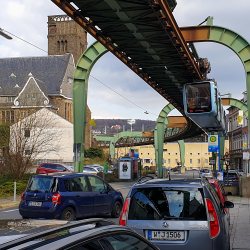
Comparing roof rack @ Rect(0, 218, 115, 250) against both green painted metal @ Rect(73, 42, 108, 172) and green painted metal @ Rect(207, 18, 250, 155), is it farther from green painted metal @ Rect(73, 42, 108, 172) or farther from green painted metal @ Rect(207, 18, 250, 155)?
green painted metal @ Rect(207, 18, 250, 155)

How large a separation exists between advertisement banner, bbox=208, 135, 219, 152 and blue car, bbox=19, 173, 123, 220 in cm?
1588

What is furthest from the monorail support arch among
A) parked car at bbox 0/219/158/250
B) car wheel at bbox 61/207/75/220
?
parked car at bbox 0/219/158/250

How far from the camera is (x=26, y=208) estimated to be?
1232cm

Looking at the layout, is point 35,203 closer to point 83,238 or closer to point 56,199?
point 56,199

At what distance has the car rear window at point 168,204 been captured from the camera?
6.34 meters

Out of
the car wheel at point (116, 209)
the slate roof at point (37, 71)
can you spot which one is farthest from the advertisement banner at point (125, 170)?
the slate roof at point (37, 71)

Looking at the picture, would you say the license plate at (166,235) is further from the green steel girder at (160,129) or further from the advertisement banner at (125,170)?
the green steel girder at (160,129)

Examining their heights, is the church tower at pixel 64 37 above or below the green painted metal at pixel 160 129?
above

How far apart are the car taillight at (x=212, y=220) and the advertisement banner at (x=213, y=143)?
21.9 m

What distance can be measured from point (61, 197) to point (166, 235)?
20.2 feet

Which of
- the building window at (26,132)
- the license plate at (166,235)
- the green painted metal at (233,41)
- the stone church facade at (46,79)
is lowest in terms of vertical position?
the license plate at (166,235)

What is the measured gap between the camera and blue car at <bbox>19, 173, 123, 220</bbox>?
11.9 meters

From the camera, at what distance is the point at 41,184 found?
1234cm

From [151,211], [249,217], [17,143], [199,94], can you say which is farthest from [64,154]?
[151,211]
